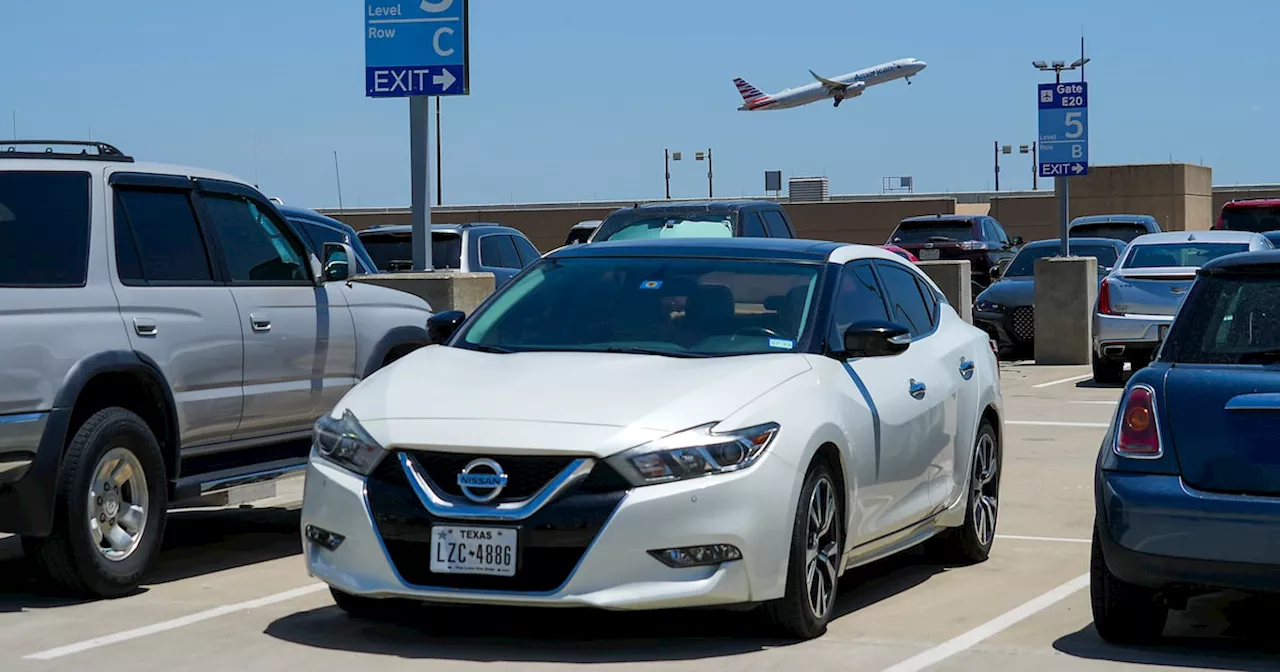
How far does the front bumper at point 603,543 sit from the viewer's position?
6.53m

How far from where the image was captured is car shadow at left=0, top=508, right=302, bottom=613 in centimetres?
843

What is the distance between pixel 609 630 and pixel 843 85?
88254 millimetres

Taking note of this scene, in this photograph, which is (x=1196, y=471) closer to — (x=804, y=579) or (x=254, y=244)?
(x=804, y=579)

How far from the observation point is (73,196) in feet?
28.0

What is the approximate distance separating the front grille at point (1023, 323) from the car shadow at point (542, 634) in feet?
57.4

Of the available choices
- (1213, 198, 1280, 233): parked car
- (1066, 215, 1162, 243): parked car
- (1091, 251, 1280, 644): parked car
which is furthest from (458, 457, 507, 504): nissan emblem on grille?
(1066, 215, 1162, 243): parked car

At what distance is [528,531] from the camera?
258 inches

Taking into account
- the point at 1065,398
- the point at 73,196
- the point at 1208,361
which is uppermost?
the point at 73,196

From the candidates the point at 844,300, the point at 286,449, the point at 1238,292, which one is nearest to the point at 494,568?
the point at 844,300

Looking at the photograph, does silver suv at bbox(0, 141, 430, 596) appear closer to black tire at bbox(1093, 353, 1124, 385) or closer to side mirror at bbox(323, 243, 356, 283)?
side mirror at bbox(323, 243, 356, 283)

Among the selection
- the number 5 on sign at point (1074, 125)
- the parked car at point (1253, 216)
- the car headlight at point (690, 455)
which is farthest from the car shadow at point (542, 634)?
the parked car at point (1253, 216)

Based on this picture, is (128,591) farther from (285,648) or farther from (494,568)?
(494,568)

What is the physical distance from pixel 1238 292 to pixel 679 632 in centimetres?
243

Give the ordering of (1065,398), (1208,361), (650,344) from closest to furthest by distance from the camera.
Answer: (1208,361), (650,344), (1065,398)
